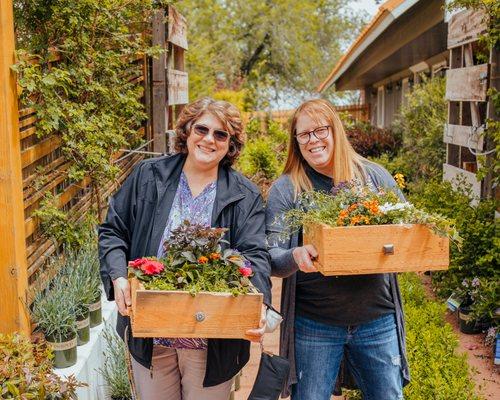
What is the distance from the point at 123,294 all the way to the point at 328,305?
701 mm

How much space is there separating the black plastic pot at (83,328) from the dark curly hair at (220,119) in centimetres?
118

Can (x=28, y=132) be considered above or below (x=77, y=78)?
below

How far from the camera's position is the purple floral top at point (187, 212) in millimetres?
2238

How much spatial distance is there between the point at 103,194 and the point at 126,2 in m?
1.33

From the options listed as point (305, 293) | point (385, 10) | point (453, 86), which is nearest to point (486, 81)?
point (453, 86)

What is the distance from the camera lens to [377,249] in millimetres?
2152

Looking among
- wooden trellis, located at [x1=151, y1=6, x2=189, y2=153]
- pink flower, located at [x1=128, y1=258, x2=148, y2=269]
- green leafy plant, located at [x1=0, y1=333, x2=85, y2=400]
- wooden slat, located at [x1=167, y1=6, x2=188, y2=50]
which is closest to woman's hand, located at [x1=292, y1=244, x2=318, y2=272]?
pink flower, located at [x1=128, y1=258, x2=148, y2=269]

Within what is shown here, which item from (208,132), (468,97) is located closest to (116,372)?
(208,132)

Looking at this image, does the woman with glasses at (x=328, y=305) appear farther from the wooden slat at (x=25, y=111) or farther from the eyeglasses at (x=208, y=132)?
the wooden slat at (x=25, y=111)

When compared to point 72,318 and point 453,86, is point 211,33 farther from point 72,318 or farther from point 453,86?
point 72,318

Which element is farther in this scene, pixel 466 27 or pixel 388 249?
pixel 466 27

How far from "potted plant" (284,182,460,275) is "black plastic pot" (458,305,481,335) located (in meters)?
2.50

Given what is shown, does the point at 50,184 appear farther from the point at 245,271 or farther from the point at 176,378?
the point at 245,271

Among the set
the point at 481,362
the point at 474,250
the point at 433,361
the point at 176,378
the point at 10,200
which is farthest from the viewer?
the point at 474,250
